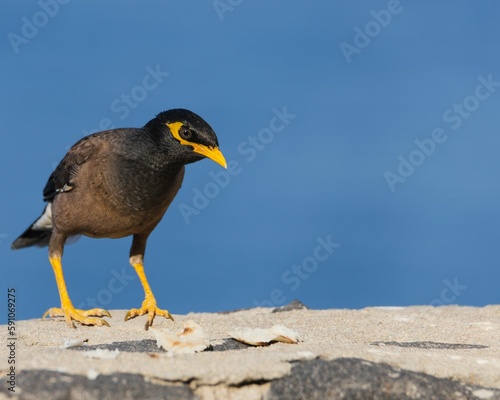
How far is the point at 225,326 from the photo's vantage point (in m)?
6.68

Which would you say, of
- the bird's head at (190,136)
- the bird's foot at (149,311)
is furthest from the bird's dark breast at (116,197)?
the bird's foot at (149,311)

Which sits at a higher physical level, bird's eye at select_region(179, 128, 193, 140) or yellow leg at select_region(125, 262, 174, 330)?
bird's eye at select_region(179, 128, 193, 140)

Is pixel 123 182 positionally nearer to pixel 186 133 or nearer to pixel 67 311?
pixel 186 133

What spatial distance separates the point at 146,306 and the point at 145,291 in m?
0.22

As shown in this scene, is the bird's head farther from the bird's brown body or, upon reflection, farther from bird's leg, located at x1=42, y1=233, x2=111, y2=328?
bird's leg, located at x1=42, y1=233, x2=111, y2=328

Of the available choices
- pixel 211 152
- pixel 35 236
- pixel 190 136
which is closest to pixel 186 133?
pixel 190 136

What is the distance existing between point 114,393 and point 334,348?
1535 mm

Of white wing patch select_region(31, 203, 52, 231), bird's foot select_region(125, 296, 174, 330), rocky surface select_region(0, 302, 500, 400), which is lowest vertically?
rocky surface select_region(0, 302, 500, 400)

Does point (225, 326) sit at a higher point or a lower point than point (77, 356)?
higher

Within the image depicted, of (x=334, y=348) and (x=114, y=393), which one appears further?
(x=334, y=348)

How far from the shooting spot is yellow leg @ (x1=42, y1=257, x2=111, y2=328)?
276 inches

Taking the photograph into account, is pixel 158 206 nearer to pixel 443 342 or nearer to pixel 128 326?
pixel 128 326

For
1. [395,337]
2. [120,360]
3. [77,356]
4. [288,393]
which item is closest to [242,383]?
[288,393]

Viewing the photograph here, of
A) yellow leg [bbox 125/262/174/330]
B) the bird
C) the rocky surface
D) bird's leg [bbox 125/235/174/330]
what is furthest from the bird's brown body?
the rocky surface
